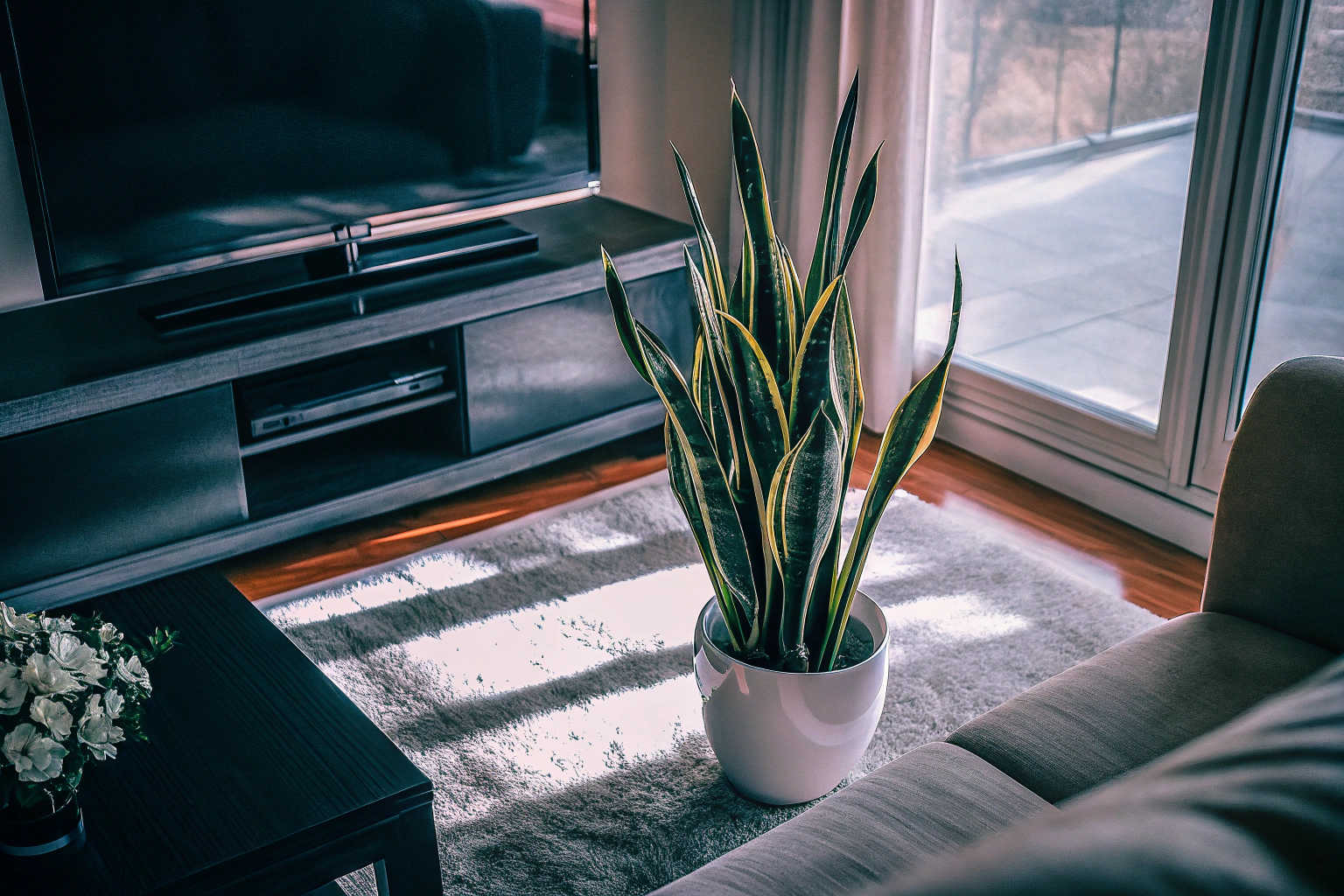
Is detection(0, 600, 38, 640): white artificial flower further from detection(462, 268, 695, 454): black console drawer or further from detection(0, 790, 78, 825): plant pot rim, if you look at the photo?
detection(462, 268, 695, 454): black console drawer

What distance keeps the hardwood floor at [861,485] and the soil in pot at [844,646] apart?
2.82 feet

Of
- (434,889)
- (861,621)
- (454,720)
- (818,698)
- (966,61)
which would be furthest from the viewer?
(966,61)

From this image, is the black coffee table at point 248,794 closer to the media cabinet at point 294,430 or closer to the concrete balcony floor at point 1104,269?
the media cabinet at point 294,430

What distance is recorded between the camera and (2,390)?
2.02 meters

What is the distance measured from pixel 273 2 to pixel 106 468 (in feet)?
3.12

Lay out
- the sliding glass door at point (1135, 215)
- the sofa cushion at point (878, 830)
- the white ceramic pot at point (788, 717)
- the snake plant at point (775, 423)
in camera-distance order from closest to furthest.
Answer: the sofa cushion at point (878, 830) < the snake plant at point (775, 423) < the white ceramic pot at point (788, 717) < the sliding glass door at point (1135, 215)

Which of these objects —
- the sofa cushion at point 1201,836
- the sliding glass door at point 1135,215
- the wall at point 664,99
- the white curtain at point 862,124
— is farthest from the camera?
the wall at point 664,99

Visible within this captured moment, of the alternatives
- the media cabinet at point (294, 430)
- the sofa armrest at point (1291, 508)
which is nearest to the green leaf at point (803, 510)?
the sofa armrest at point (1291, 508)

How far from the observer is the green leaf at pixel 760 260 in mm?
1547

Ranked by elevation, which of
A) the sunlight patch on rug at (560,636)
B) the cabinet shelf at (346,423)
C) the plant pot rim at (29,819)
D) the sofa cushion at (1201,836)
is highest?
the sofa cushion at (1201,836)

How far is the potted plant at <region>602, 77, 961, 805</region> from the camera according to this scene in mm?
1472

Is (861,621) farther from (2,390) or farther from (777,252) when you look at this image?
(2,390)

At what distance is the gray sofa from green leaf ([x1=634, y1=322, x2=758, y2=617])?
0.37m

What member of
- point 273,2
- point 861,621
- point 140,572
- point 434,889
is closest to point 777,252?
point 861,621
